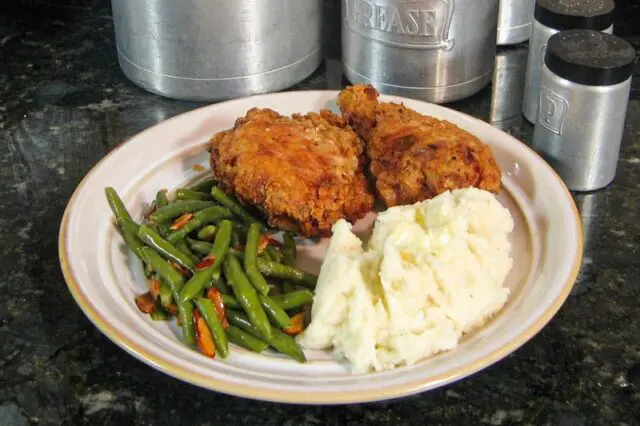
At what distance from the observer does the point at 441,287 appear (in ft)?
4.35

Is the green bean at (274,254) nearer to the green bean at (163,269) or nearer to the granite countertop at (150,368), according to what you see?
the green bean at (163,269)

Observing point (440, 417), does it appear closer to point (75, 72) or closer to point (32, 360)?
point (32, 360)

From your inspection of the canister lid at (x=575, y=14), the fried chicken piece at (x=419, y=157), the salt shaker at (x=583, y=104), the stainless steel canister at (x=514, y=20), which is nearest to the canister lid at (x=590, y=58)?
the salt shaker at (x=583, y=104)

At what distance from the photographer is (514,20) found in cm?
228

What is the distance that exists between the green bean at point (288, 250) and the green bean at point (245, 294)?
113 millimetres

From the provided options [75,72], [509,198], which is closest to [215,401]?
[509,198]

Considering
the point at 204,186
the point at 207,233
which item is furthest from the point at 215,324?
the point at 204,186

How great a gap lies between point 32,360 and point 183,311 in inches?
10.8

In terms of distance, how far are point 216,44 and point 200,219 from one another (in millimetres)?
570

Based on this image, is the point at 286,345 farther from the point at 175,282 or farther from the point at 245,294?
the point at 175,282

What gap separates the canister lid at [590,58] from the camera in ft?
5.37

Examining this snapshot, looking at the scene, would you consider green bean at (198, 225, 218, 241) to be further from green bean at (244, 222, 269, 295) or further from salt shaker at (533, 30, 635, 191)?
salt shaker at (533, 30, 635, 191)

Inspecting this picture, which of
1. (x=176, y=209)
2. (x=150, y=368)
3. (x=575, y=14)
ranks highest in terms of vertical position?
(x=575, y=14)

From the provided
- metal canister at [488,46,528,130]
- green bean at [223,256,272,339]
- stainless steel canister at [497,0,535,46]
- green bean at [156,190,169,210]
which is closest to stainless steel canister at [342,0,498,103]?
metal canister at [488,46,528,130]
